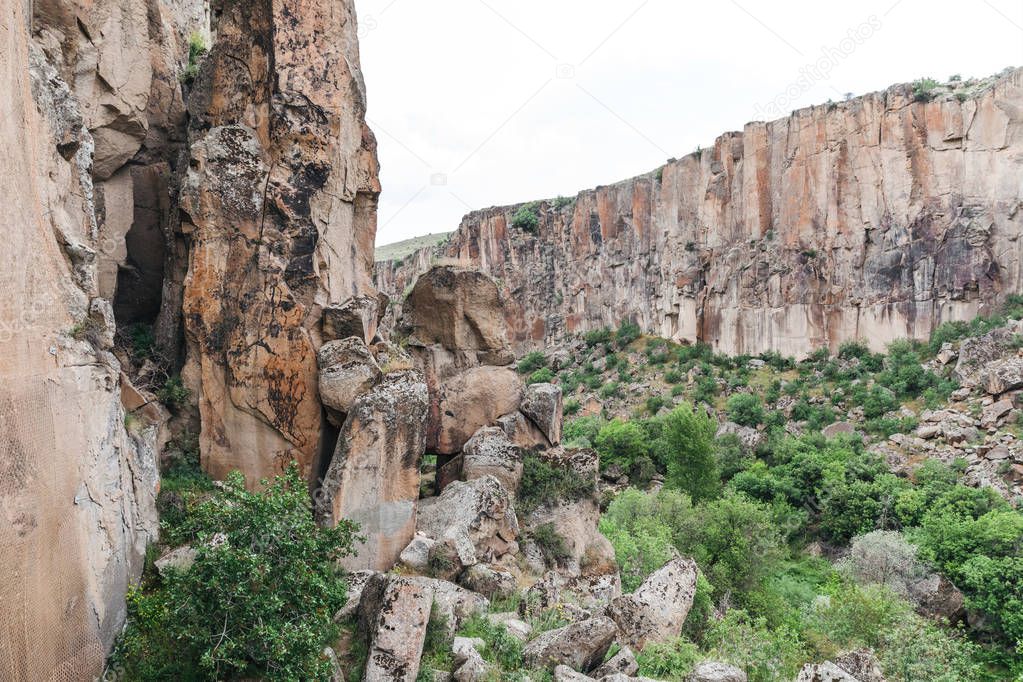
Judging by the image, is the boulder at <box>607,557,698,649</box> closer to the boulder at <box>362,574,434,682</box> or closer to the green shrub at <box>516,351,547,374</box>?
the boulder at <box>362,574,434,682</box>

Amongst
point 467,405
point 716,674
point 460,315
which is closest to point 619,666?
point 716,674

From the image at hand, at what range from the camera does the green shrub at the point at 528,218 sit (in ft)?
219

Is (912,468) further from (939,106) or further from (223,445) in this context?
(223,445)

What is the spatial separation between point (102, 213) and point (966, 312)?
39886mm

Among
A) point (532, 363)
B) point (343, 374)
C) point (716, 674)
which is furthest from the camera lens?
point (532, 363)

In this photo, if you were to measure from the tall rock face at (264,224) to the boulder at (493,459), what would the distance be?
11.7ft

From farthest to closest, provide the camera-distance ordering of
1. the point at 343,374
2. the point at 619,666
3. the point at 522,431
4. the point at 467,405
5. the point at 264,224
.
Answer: the point at 522,431 → the point at 467,405 → the point at 343,374 → the point at 264,224 → the point at 619,666

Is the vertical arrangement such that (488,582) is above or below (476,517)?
below

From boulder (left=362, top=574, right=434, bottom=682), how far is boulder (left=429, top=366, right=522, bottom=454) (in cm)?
665

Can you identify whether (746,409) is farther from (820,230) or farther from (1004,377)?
(820,230)

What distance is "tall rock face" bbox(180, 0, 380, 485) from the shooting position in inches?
571

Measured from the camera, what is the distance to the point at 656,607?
1421 centimetres

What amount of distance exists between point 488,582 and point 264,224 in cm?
798

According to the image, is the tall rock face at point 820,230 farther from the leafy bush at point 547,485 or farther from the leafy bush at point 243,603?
the leafy bush at point 243,603
